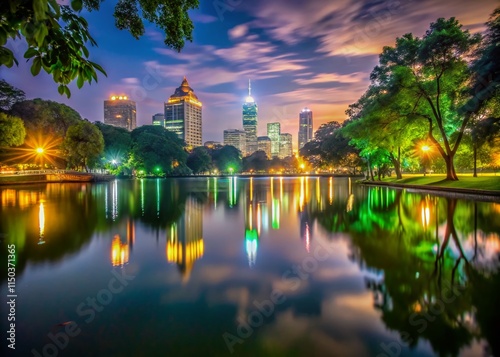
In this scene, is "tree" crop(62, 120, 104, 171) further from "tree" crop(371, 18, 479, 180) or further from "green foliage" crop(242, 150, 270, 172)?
"green foliage" crop(242, 150, 270, 172)

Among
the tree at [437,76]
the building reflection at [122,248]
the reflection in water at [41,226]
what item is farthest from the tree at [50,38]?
the tree at [437,76]

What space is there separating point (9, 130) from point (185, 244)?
50984 mm

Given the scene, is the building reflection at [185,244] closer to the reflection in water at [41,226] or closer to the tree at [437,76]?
the reflection in water at [41,226]

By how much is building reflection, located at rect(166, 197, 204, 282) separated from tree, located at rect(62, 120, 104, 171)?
55.8 metres

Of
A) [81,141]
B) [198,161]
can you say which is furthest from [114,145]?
[198,161]

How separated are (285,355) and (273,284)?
2233mm

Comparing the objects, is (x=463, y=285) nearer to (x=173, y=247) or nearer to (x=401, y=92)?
(x=173, y=247)

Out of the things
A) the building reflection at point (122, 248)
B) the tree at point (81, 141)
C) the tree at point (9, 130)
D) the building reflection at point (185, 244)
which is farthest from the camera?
the tree at point (81, 141)

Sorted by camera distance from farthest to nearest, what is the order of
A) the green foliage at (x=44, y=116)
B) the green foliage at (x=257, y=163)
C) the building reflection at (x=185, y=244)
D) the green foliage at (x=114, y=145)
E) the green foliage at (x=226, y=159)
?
the green foliage at (x=257, y=163), the green foliage at (x=226, y=159), the green foliage at (x=114, y=145), the green foliage at (x=44, y=116), the building reflection at (x=185, y=244)

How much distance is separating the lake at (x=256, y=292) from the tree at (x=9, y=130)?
149ft

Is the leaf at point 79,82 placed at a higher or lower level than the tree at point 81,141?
lower

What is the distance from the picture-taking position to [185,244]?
905cm

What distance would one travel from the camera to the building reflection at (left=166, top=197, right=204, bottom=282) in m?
7.13

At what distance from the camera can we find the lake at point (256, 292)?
372 cm
